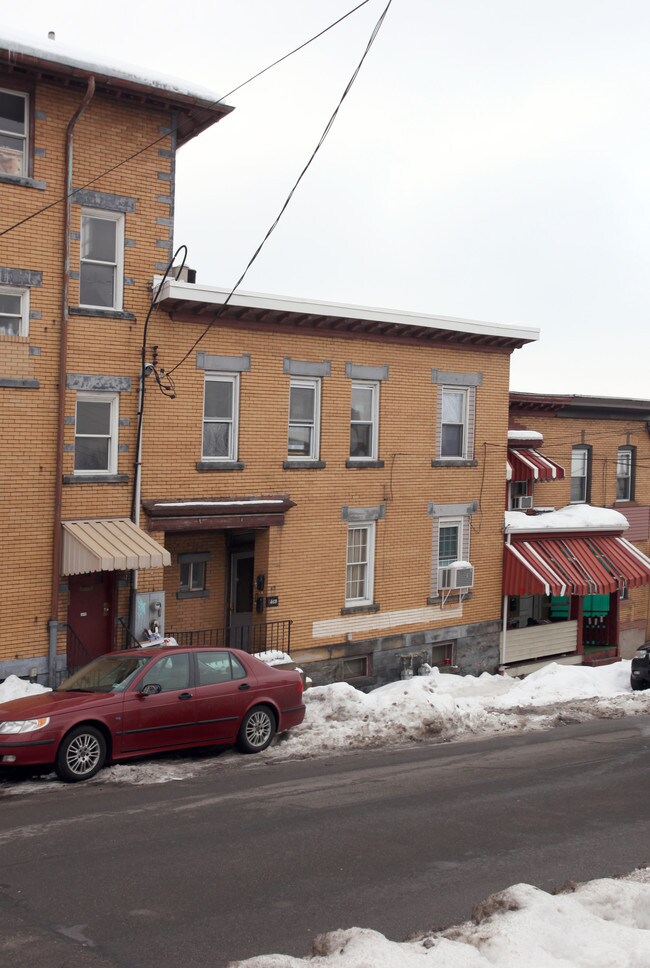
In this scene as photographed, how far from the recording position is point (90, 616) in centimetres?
1662

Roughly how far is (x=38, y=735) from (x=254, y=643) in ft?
26.1

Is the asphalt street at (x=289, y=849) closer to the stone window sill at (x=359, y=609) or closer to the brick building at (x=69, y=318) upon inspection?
the brick building at (x=69, y=318)

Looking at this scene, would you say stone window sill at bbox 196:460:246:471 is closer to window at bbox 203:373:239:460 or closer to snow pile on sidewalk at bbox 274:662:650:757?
window at bbox 203:373:239:460

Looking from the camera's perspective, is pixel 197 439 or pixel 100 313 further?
pixel 197 439

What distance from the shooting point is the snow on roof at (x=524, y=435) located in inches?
947

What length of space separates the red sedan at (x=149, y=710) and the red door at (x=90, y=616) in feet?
11.3

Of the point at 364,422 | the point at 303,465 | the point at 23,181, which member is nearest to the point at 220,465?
the point at 303,465

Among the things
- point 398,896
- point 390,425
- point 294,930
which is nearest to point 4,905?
point 294,930

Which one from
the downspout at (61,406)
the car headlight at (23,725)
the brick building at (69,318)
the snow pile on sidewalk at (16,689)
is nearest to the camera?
the car headlight at (23,725)

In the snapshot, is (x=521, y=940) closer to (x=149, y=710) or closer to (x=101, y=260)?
(x=149, y=710)

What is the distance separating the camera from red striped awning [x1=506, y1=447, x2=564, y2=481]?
2408 cm

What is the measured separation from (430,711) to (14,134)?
1145 centimetres

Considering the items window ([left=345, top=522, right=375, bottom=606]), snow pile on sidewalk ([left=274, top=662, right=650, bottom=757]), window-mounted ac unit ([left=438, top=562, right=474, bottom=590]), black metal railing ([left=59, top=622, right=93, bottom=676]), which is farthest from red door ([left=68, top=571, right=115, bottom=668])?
window-mounted ac unit ([left=438, top=562, right=474, bottom=590])

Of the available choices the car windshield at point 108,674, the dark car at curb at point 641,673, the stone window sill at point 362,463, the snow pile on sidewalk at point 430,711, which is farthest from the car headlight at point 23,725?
the dark car at curb at point 641,673
